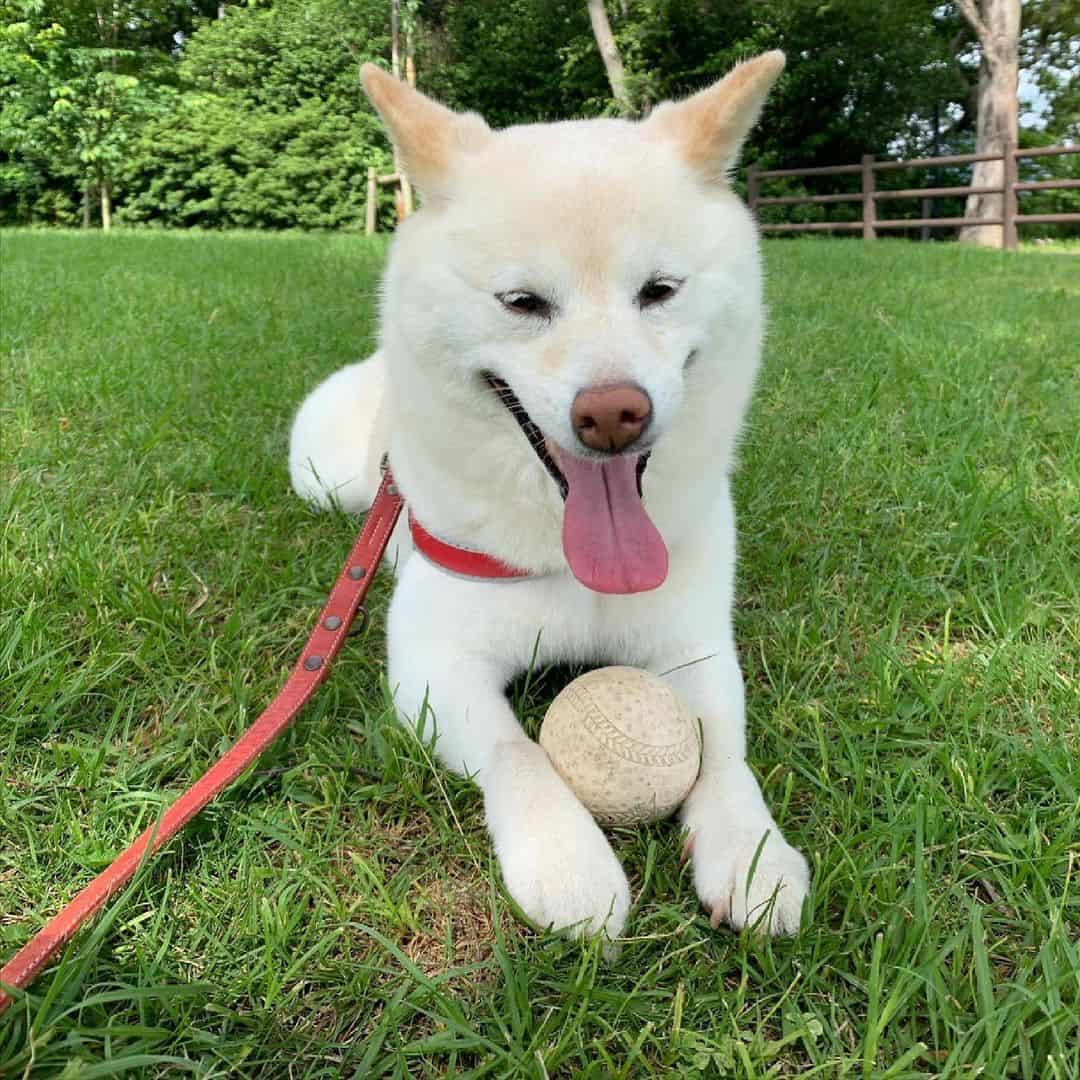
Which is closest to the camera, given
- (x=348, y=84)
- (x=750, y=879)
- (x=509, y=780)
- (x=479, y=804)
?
(x=750, y=879)

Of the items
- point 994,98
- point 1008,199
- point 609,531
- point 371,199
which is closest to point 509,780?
point 609,531

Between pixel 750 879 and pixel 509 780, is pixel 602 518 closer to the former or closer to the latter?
pixel 509 780

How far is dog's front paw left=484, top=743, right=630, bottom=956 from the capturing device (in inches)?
47.8

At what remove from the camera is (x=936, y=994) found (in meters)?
1.09

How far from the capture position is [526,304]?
63.7 inches

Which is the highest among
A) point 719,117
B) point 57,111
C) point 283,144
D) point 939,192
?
point 57,111

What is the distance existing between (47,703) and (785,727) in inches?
56.7

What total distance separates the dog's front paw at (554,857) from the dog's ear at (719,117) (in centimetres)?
126

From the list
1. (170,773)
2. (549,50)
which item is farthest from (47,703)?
(549,50)

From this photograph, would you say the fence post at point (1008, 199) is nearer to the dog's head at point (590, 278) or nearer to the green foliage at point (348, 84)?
the green foliage at point (348, 84)

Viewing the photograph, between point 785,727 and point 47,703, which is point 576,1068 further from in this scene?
point 47,703

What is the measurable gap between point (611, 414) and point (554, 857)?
697 millimetres

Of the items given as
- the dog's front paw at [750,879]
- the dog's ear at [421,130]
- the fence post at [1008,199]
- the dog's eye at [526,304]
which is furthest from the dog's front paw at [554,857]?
the fence post at [1008,199]

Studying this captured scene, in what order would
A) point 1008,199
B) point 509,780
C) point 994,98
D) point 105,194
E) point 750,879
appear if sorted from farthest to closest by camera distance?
point 105,194
point 994,98
point 1008,199
point 509,780
point 750,879
